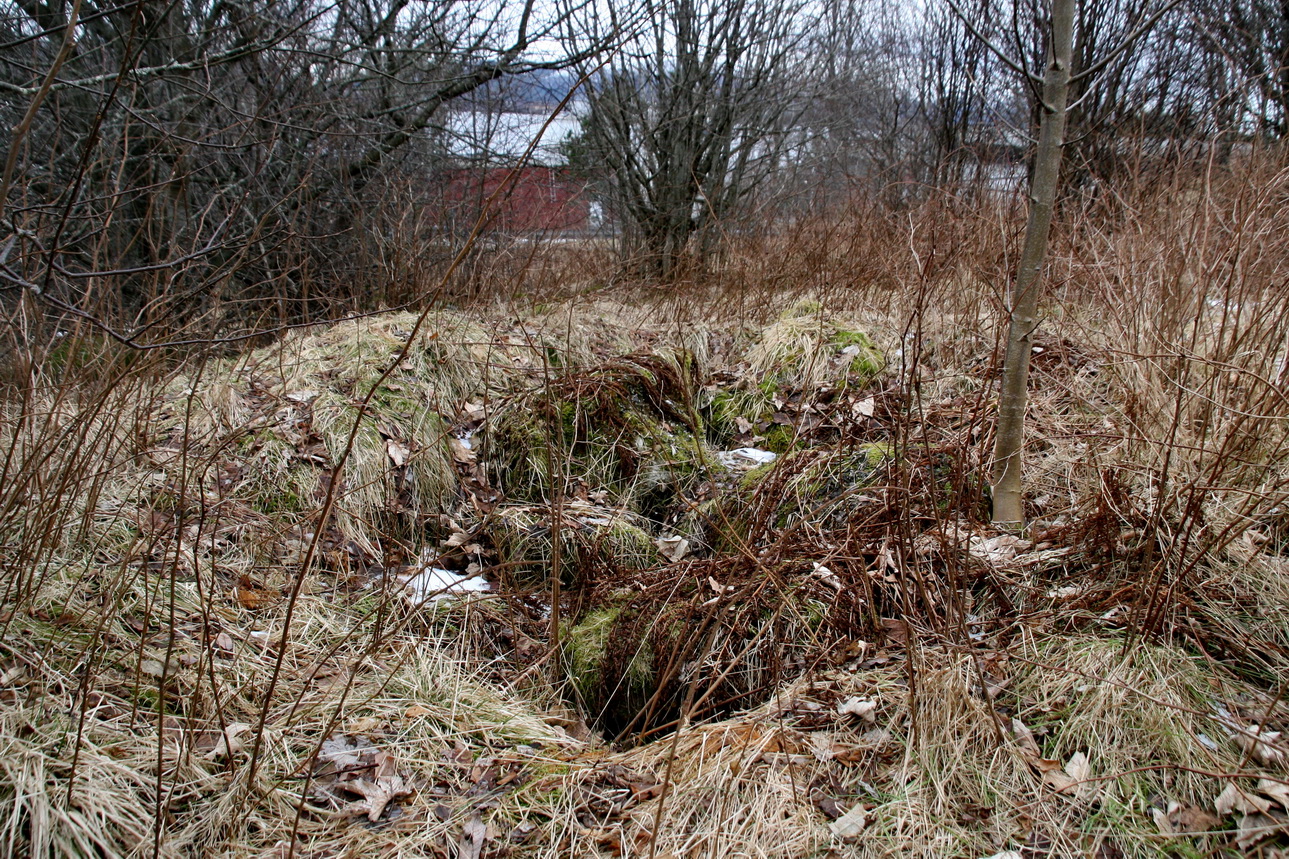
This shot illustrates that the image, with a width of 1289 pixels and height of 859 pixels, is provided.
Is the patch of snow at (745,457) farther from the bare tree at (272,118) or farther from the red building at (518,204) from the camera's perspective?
the red building at (518,204)

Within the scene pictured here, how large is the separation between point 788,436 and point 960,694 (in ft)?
8.11

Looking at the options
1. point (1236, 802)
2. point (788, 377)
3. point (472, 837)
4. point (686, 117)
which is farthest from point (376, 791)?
point (686, 117)

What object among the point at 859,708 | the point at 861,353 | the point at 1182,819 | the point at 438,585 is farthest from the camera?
the point at 861,353

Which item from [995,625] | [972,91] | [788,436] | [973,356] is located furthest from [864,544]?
[972,91]

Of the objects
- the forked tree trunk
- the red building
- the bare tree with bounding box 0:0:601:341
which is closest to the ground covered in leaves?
the forked tree trunk

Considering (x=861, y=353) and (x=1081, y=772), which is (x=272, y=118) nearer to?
(x=861, y=353)

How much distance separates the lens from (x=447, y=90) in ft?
23.3

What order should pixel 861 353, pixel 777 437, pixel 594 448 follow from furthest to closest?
pixel 861 353 < pixel 777 437 < pixel 594 448

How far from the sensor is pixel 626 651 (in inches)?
103

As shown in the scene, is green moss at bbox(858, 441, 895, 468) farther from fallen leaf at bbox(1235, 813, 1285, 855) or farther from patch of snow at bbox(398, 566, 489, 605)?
fallen leaf at bbox(1235, 813, 1285, 855)

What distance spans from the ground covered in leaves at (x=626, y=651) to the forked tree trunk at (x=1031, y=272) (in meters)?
0.12

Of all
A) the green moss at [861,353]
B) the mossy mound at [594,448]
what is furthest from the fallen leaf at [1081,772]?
the green moss at [861,353]

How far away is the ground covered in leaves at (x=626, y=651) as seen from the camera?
1790 mm

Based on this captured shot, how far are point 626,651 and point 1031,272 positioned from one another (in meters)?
1.80
